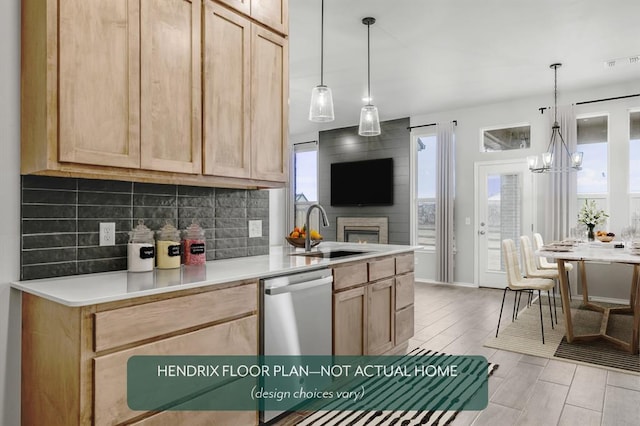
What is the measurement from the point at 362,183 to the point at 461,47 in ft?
11.7

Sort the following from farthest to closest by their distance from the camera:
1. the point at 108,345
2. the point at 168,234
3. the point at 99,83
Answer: the point at 168,234 < the point at 99,83 < the point at 108,345

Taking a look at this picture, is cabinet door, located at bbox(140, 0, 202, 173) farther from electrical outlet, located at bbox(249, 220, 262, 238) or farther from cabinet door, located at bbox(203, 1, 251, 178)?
electrical outlet, located at bbox(249, 220, 262, 238)

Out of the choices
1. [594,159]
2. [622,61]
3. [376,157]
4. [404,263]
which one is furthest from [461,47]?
[376,157]

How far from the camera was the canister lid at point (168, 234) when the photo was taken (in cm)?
219

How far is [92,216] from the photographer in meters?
1.99

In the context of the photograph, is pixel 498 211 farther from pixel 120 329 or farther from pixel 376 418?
pixel 120 329

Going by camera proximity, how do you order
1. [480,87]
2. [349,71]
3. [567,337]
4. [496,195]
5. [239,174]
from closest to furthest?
[239,174] < [567,337] < [349,71] < [480,87] < [496,195]

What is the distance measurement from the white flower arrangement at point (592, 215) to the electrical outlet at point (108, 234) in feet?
16.7

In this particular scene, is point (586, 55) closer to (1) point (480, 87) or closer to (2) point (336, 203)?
(1) point (480, 87)

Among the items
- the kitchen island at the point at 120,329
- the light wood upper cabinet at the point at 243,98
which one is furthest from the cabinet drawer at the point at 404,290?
the light wood upper cabinet at the point at 243,98

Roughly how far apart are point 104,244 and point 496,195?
18.4 feet

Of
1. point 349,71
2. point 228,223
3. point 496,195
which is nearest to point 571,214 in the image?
point 496,195

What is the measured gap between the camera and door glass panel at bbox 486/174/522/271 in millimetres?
6008

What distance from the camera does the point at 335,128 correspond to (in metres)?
7.85
